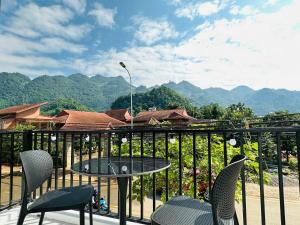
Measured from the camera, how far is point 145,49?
2456 centimetres

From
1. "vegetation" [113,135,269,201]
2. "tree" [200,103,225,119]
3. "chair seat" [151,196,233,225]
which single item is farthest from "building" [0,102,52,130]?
"tree" [200,103,225,119]

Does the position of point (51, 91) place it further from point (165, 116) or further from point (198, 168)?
point (198, 168)

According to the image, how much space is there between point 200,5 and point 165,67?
32.0 meters

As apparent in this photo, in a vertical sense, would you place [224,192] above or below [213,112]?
below

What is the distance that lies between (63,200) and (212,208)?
3.42ft

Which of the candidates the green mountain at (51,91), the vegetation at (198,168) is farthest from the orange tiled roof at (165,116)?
the green mountain at (51,91)

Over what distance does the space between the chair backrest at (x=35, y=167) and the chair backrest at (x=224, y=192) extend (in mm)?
1203

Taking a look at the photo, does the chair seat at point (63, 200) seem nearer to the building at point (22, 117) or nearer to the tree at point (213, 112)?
the building at point (22, 117)

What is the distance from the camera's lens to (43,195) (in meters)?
1.72

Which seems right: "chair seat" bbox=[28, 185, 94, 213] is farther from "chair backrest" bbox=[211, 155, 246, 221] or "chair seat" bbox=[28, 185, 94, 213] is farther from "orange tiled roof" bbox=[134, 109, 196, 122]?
"orange tiled roof" bbox=[134, 109, 196, 122]

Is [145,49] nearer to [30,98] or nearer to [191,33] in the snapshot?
[191,33]

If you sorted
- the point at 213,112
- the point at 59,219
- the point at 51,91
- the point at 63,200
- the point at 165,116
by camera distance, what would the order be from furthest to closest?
the point at 51,91 → the point at 213,112 → the point at 165,116 → the point at 59,219 → the point at 63,200

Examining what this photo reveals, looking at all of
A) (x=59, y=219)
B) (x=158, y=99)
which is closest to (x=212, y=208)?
(x=59, y=219)

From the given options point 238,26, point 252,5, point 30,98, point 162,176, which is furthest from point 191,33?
point 30,98
